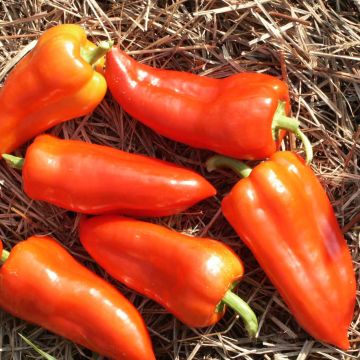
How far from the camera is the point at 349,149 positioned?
3.20 metres

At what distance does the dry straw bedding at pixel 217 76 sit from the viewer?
3.17 metres

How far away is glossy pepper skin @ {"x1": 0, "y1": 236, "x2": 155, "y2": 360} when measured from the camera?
10.0ft

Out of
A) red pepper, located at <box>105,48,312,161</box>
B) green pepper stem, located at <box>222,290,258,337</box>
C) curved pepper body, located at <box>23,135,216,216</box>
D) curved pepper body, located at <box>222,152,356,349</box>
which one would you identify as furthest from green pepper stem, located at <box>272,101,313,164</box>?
green pepper stem, located at <box>222,290,258,337</box>

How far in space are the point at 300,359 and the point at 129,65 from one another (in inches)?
62.8

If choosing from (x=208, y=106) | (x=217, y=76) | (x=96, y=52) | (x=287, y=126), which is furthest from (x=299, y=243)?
(x=96, y=52)

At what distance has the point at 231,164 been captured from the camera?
3.11 metres

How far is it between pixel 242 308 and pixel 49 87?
1349 mm

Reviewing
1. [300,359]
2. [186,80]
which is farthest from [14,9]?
[300,359]

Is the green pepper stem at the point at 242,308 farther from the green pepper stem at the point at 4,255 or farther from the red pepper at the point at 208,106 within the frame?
the green pepper stem at the point at 4,255

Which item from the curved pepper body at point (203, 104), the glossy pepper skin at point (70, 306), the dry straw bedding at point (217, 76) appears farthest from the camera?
the dry straw bedding at point (217, 76)

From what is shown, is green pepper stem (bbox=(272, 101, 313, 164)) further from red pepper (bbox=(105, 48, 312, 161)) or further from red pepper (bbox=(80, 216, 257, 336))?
red pepper (bbox=(80, 216, 257, 336))

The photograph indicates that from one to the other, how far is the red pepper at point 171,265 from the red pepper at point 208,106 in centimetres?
47

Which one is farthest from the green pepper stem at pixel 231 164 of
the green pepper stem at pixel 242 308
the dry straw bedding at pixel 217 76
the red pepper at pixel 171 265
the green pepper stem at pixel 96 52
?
the green pepper stem at pixel 96 52

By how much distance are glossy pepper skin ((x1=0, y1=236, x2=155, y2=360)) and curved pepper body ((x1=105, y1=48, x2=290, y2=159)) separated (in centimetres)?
82
